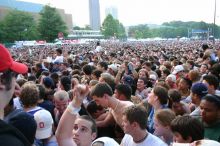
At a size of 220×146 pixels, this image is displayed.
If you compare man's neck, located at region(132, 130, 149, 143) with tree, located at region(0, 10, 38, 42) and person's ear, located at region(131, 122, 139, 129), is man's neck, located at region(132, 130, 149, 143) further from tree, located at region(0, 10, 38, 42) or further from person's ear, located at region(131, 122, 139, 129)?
tree, located at region(0, 10, 38, 42)

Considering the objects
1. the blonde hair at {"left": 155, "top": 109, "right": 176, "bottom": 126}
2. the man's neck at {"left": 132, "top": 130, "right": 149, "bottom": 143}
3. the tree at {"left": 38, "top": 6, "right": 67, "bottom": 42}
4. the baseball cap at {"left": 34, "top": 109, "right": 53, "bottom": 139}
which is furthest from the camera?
the tree at {"left": 38, "top": 6, "right": 67, "bottom": 42}

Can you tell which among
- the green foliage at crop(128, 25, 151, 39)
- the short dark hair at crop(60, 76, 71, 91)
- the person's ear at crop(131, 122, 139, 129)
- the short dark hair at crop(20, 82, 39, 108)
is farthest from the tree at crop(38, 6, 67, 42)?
the green foliage at crop(128, 25, 151, 39)

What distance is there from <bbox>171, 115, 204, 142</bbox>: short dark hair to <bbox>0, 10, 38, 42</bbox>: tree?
7373cm

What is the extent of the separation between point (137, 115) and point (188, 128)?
2.01 ft

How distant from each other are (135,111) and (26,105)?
1727mm

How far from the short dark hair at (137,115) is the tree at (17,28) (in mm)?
73233

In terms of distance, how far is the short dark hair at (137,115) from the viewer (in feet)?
12.8

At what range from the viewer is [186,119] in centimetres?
367

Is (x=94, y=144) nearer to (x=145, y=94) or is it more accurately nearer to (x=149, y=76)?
(x=145, y=94)

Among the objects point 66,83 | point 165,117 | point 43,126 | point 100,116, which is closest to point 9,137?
point 43,126

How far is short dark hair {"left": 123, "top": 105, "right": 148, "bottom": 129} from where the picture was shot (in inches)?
154

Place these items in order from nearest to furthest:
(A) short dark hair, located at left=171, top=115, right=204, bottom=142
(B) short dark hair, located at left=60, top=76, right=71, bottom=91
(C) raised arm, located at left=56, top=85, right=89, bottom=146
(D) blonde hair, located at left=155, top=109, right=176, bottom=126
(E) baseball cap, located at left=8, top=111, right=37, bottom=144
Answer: (E) baseball cap, located at left=8, top=111, right=37, bottom=144 < (C) raised arm, located at left=56, top=85, right=89, bottom=146 < (A) short dark hair, located at left=171, top=115, right=204, bottom=142 < (D) blonde hair, located at left=155, top=109, right=176, bottom=126 < (B) short dark hair, located at left=60, top=76, right=71, bottom=91

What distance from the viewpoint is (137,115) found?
392cm

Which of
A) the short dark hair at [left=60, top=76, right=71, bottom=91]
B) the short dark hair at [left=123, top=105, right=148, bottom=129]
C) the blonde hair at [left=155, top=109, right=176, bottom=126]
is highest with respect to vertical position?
the short dark hair at [left=123, top=105, right=148, bottom=129]
